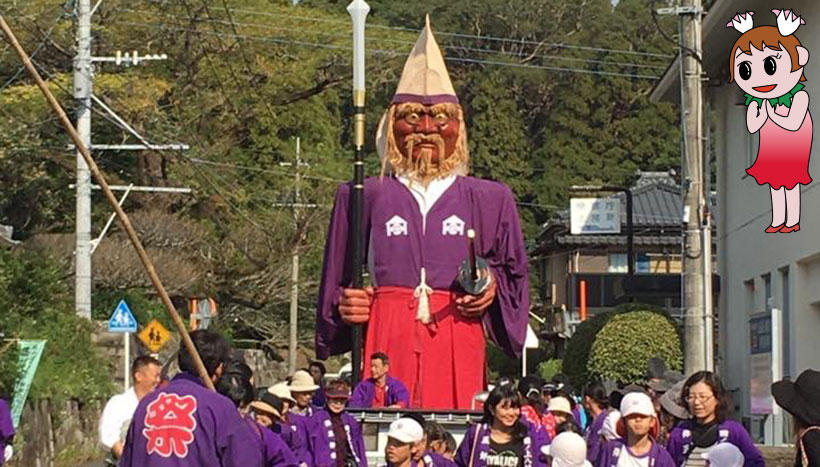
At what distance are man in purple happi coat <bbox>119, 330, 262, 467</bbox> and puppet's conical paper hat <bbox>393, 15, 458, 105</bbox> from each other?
751 centimetres

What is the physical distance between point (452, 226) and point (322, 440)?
3359 millimetres

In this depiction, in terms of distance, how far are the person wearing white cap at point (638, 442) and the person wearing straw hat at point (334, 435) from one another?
266cm

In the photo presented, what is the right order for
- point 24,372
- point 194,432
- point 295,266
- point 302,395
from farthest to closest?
point 295,266 < point 24,372 < point 302,395 < point 194,432

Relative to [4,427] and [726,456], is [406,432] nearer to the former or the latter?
[726,456]

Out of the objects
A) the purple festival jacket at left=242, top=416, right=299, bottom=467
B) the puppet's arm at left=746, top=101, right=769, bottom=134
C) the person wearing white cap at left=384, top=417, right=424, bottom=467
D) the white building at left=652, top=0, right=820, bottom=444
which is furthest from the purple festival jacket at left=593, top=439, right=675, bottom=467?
the puppet's arm at left=746, top=101, right=769, bottom=134

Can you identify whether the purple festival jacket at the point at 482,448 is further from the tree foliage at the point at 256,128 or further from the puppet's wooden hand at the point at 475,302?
the tree foliage at the point at 256,128

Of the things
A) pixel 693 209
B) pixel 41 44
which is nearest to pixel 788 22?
pixel 693 209

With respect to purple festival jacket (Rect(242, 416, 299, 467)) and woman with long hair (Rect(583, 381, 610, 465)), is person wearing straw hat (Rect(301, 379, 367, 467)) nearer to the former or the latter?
woman with long hair (Rect(583, 381, 610, 465))

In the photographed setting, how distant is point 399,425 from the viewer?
32.3 ft

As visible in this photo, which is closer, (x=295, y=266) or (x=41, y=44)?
(x=41, y=44)

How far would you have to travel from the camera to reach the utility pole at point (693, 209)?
795 inches

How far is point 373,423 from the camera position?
13078 millimetres

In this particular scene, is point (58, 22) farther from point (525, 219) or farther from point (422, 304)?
point (525, 219)

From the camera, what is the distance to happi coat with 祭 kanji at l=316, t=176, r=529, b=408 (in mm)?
14562
